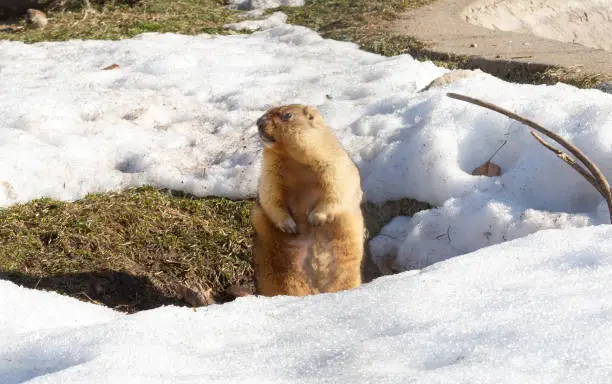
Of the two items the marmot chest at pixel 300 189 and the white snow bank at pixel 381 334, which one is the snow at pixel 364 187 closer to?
the white snow bank at pixel 381 334

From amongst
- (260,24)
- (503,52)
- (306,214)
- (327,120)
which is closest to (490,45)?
(503,52)

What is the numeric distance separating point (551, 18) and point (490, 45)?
8.84 feet

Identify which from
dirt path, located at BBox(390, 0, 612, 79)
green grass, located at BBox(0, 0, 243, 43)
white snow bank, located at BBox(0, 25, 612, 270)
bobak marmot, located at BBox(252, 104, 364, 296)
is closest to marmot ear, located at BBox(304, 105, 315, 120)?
bobak marmot, located at BBox(252, 104, 364, 296)

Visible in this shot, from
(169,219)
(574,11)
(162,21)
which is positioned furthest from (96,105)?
(574,11)

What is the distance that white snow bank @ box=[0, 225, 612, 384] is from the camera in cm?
235

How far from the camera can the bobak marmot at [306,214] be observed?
4.28m

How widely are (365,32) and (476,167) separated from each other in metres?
3.46

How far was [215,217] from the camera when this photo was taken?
530cm

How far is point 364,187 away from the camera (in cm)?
539

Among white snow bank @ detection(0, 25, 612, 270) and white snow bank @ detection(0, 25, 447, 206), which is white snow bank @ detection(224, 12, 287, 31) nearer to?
white snow bank @ detection(0, 25, 447, 206)

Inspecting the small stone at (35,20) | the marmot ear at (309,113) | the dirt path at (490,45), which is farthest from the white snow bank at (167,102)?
the marmot ear at (309,113)

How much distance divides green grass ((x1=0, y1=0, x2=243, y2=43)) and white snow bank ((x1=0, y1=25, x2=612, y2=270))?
96cm

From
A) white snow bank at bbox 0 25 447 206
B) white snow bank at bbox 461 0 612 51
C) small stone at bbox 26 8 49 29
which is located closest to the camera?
white snow bank at bbox 0 25 447 206

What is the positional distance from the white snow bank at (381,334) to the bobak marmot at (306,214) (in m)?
1.20
